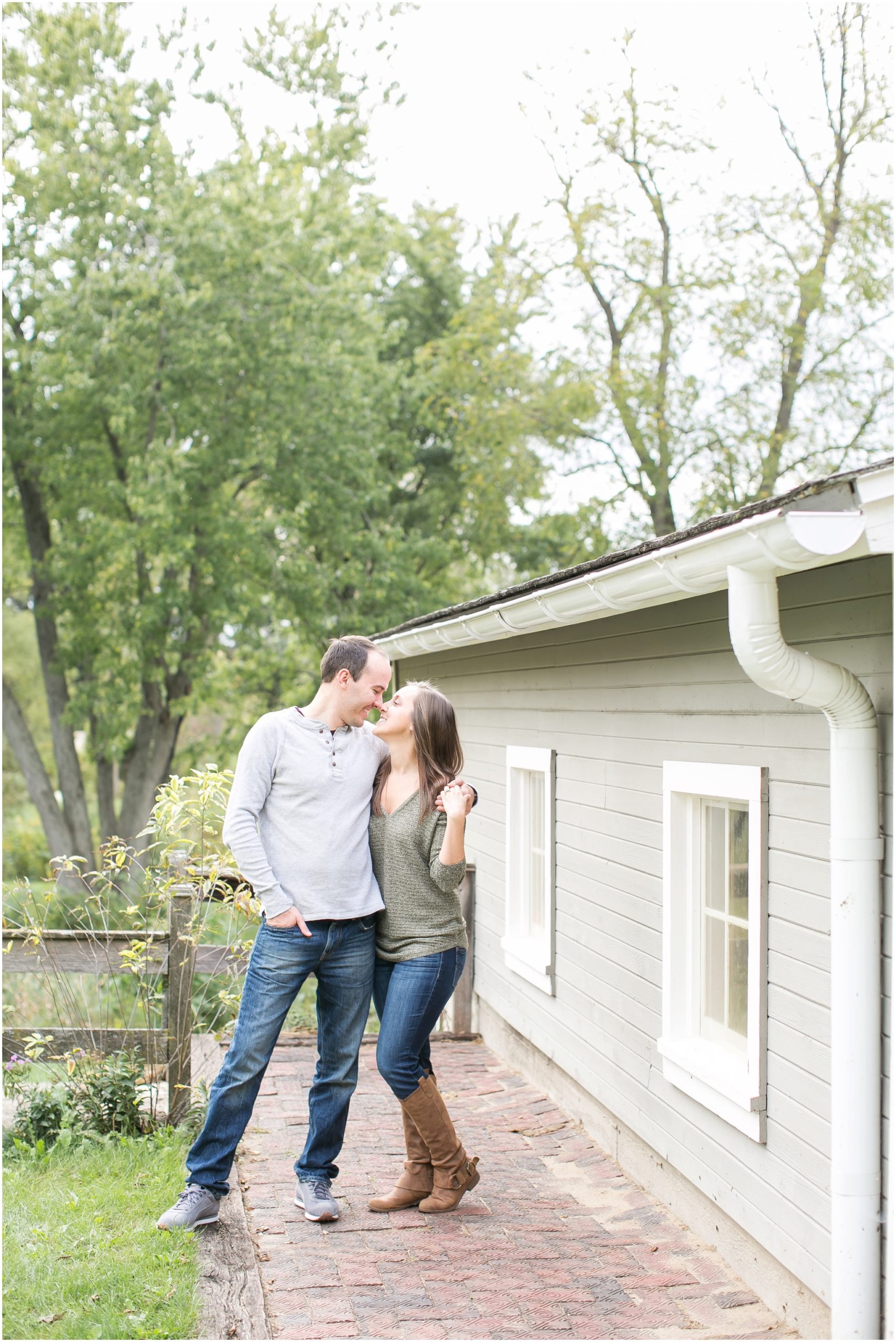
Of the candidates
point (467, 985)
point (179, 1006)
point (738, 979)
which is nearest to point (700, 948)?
point (738, 979)

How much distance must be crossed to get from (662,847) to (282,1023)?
1626mm

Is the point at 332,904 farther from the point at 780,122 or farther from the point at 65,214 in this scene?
the point at 780,122

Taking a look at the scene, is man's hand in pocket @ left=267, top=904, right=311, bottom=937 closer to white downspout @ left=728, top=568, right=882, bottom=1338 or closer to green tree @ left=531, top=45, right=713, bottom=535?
white downspout @ left=728, top=568, right=882, bottom=1338

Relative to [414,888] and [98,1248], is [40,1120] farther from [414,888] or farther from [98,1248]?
[414,888]

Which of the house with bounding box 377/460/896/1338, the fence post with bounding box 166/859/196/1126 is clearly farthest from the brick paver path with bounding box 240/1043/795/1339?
the fence post with bounding box 166/859/196/1126

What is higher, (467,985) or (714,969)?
(714,969)

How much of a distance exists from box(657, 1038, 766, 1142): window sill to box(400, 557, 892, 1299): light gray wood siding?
0.19 ft

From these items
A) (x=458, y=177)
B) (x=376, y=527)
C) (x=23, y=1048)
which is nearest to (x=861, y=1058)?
(x=23, y=1048)

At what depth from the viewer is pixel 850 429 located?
19906 mm

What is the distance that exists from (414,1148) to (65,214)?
1564 cm

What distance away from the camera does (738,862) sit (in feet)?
13.6

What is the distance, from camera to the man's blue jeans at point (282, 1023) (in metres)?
4.03

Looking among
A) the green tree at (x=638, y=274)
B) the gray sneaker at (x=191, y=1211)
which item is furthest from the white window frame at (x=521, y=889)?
the green tree at (x=638, y=274)

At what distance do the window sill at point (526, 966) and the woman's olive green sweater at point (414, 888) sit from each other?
213 cm
